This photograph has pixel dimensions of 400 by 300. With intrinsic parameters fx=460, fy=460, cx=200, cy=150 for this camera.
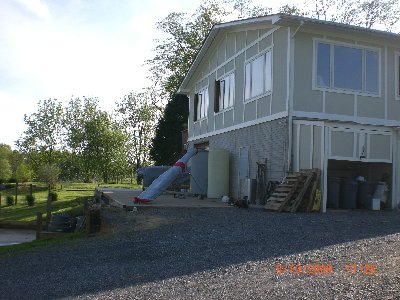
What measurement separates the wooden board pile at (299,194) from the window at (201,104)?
379 inches

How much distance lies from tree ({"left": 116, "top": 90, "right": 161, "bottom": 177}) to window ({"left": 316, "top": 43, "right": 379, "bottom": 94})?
41.4 metres

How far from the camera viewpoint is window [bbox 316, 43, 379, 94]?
1391 cm

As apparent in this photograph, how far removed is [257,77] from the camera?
15.9 m

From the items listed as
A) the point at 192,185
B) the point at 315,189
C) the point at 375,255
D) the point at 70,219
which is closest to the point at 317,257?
the point at 375,255

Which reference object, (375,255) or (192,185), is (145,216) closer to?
(375,255)

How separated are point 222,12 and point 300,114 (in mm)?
30942

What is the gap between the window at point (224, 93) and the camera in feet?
60.1

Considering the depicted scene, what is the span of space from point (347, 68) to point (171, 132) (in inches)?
976

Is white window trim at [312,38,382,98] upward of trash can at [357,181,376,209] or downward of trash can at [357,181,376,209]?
upward

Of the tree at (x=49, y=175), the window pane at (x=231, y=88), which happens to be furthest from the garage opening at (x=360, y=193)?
the tree at (x=49, y=175)

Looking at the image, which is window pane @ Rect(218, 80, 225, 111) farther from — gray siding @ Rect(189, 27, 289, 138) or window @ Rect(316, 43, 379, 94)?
Answer: window @ Rect(316, 43, 379, 94)

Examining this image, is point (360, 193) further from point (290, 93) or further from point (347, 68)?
point (347, 68)

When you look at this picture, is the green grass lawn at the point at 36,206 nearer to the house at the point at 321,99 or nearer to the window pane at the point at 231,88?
the window pane at the point at 231,88
